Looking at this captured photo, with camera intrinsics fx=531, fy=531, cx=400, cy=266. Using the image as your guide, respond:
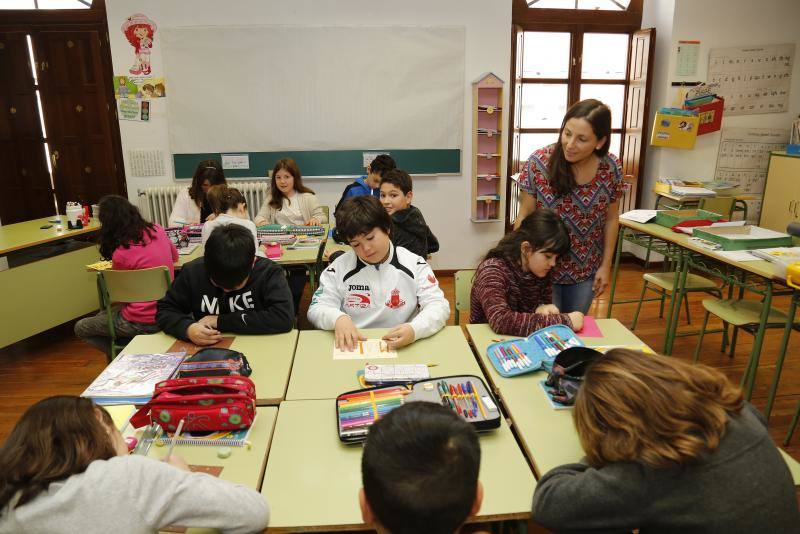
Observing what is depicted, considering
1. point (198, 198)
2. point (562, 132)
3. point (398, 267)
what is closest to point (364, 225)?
point (398, 267)

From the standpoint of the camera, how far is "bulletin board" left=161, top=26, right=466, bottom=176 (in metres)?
4.84

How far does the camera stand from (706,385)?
3.35ft

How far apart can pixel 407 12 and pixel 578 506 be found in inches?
188

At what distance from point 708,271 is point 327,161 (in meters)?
3.37

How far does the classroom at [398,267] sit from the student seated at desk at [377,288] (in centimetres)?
1

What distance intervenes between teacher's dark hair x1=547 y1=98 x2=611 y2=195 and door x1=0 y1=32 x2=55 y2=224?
488 centimetres

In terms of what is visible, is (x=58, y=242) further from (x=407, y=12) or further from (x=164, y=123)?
(x=407, y=12)

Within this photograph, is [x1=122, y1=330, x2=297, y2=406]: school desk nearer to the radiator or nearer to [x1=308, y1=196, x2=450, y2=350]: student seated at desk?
[x1=308, y1=196, x2=450, y2=350]: student seated at desk

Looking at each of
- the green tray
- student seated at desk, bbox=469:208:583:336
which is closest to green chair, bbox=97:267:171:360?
student seated at desk, bbox=469:208:583:336

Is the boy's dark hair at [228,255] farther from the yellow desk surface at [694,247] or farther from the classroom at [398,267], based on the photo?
the yellow desk surface at [694,247]

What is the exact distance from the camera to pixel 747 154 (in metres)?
5.31

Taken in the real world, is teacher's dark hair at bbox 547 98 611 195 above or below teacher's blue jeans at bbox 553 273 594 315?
above

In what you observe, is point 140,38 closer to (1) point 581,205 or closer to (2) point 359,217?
(2) point 359,217

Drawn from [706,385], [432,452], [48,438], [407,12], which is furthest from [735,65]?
[48,438]
